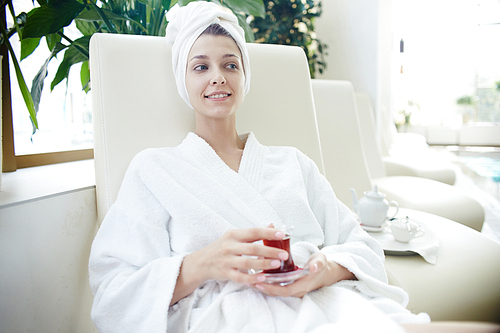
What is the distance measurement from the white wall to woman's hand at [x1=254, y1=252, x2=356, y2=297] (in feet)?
2.04

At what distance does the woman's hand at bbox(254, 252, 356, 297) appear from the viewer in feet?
2.48

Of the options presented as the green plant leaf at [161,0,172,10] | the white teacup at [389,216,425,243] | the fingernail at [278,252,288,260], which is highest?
the green plant leaf at [161,0,172,10]

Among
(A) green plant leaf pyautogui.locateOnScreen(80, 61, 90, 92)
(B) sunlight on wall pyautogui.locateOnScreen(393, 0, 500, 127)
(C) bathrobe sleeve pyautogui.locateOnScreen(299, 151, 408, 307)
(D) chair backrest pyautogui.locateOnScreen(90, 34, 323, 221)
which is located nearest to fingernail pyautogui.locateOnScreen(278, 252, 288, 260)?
(C) bathrobe sleeve pyautogui.locateOnScreen(299, 151, 408, 307)

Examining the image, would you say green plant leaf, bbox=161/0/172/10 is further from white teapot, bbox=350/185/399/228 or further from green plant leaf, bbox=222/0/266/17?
white teapot, bbox=350/185/399/228

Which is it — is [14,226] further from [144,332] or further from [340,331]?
[340,331]

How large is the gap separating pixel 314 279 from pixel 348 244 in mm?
217

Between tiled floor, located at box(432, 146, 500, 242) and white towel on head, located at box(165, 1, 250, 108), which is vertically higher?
white towel on head, located at box(165, 1, 250, 108)

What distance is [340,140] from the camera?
6.89ft

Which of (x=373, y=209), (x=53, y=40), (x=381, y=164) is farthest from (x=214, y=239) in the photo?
(x=381, y=164)

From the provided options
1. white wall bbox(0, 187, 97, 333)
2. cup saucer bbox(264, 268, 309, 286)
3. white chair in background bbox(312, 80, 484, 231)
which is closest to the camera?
cup saucer bbox(264, 268, 309, 286)

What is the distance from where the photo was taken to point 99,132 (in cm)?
110

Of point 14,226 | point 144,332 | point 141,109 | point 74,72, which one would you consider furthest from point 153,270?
point 74,72

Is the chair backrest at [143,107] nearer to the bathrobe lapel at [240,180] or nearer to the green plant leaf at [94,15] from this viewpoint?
the bathrobe lapel at [240,180]

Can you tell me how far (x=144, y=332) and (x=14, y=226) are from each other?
46 cm
